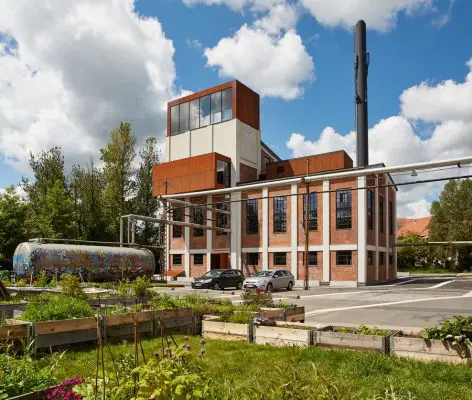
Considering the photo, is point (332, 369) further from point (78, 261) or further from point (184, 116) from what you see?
point (184, 116)

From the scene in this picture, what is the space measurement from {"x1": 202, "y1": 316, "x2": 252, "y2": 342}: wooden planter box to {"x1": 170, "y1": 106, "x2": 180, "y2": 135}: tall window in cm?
3829

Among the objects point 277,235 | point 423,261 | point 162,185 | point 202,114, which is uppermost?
point 202,114

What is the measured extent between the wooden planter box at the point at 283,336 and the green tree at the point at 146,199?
4492 cm

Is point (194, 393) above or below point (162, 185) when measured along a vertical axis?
below

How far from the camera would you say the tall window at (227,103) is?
1635 inches

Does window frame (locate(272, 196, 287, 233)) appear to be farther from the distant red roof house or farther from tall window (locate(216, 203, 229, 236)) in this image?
the distant red roof house

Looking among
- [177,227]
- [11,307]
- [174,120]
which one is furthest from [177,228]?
[11,307]

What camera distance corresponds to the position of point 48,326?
7363mm

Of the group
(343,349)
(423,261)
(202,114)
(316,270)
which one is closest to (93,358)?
(343,349)

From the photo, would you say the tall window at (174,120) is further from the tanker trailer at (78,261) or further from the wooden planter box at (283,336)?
the wooden planter box at (283,336)

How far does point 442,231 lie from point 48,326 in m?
63.6

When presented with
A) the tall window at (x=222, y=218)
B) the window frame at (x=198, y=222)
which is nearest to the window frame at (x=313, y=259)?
the tall window at (x=222, y=218)

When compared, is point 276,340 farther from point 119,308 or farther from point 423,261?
point 423,261

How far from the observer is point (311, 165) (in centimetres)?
4128
